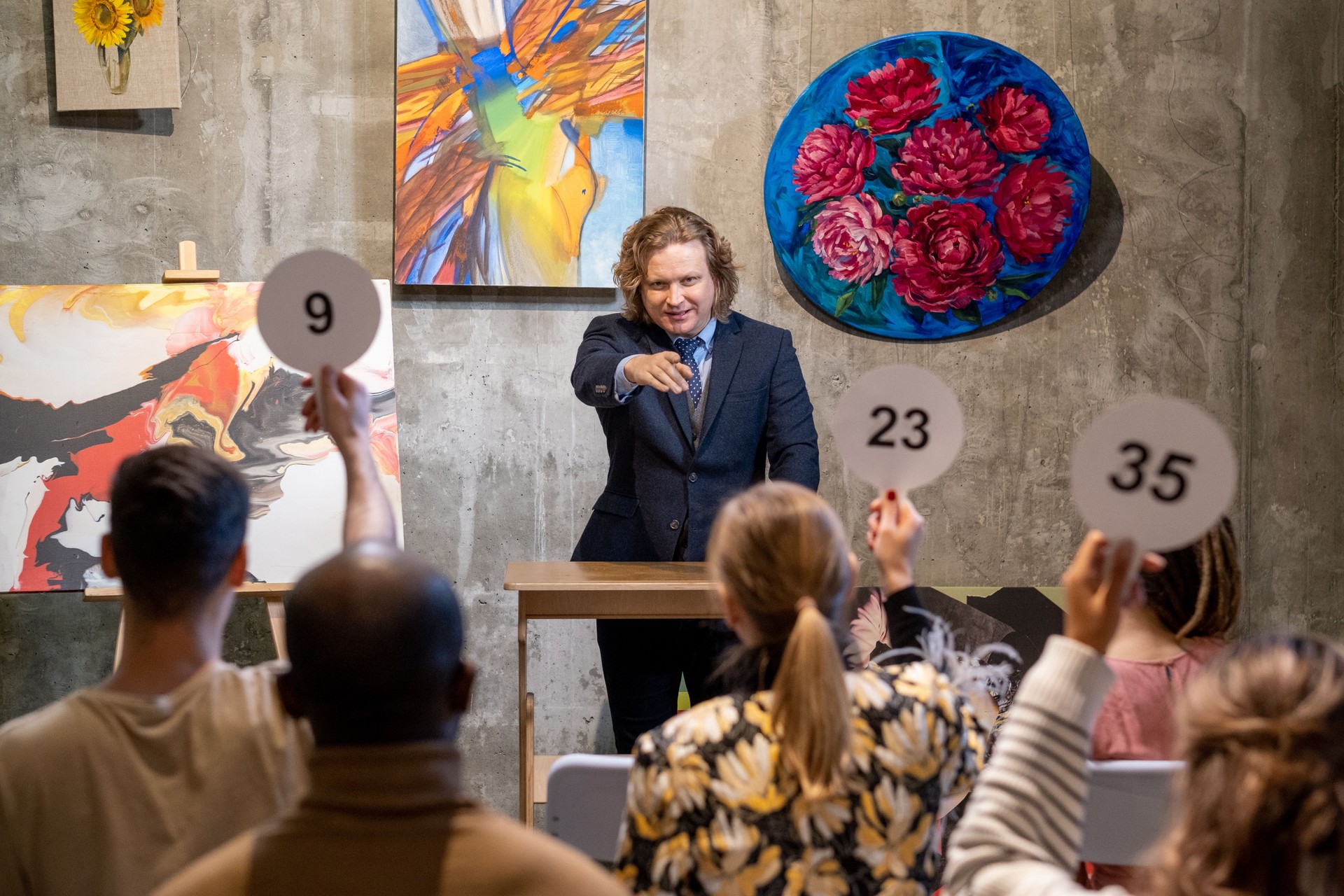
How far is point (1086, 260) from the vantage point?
3631mm

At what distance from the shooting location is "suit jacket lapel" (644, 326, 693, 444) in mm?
2848

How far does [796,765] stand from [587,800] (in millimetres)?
524

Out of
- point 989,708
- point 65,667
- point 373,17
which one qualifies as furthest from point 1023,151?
point 65,667

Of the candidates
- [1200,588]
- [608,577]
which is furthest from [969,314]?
[1200,588]

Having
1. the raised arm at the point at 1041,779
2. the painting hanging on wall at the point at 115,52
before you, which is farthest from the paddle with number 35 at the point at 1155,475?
the painting hanging on wall at the point at 115,52

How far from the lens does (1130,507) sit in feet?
3.63

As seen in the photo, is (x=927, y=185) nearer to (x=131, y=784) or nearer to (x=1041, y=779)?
(x=1041, y=779)

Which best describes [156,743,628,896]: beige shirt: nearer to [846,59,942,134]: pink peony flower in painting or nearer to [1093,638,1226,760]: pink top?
[1093,638,1226,760]: pink top

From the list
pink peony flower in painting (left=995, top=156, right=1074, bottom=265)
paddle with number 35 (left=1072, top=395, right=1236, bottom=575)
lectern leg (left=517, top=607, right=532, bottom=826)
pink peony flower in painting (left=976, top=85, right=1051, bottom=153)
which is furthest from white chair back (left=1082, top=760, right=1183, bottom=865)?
pink peony flower in painting (left=976, top=85, right=1051, bottom=153)

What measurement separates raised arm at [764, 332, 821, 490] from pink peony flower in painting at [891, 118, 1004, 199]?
3.17 feet

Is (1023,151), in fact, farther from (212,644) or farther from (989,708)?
(212,644)

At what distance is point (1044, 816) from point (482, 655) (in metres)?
2.77

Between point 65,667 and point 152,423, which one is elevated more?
point 152,423

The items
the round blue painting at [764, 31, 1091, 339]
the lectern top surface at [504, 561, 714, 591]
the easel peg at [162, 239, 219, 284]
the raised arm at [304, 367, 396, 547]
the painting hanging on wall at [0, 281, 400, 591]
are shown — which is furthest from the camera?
the round blue painting at [764, 31, 1091, 339]
